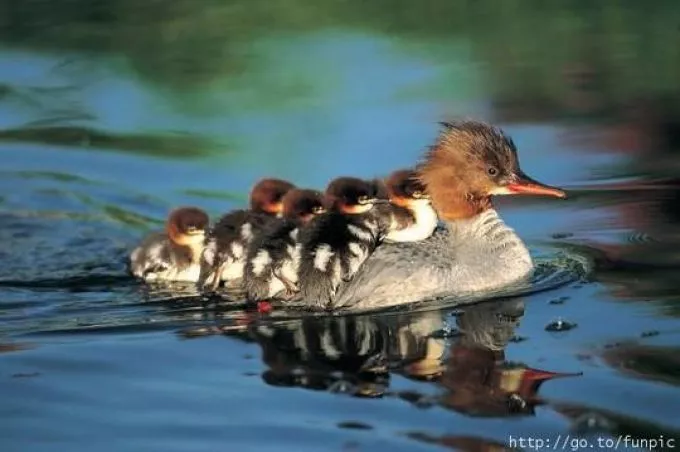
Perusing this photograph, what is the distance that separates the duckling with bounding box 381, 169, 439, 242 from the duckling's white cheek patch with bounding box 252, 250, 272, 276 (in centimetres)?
70

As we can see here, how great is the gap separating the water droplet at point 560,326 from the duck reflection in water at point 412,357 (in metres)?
0.16

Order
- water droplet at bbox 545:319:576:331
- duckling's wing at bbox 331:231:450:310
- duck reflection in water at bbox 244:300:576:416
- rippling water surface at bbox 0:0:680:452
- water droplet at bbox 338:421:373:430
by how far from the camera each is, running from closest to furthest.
Answer: water droplet at bbox 338:421:373:430, rippling water surface at bbox 0:0:680:452, duck reflection in water at bbox 244:300:576:416, water droplet at bbox 545:319:576:331, duckling's wing at bbox 331:231:450:310

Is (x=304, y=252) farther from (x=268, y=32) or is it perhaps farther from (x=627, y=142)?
(x=268, y=32)

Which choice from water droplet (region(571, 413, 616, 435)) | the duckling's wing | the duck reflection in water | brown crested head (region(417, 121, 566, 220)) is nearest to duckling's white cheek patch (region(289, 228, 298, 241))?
the duckling's wing

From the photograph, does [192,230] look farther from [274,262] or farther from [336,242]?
[336,242]

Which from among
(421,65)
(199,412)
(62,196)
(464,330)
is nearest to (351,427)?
(199,412)

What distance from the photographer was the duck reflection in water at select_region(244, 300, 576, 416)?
5875 millimetres

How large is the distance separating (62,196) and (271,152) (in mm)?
1478

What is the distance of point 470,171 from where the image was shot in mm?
7824

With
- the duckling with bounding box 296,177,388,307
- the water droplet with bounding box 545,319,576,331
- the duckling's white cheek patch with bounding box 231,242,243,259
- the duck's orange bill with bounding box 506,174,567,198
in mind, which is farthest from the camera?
the duckling's white cheek patch with bounding box 231,242,243,259

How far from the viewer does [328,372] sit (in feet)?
20.5

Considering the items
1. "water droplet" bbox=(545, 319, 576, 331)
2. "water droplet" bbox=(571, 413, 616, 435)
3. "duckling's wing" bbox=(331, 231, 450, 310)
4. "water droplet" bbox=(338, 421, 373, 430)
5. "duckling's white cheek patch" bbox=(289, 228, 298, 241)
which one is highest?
"duckling's white cheek patch" bbox=(289, 228, 298, 241)

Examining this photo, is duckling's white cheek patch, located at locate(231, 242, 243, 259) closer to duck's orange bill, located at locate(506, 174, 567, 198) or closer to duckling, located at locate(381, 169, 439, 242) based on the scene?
duckling, located at locate(381, 169, 439, 242)

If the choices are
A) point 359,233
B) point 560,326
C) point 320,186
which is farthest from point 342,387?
point 320,186
